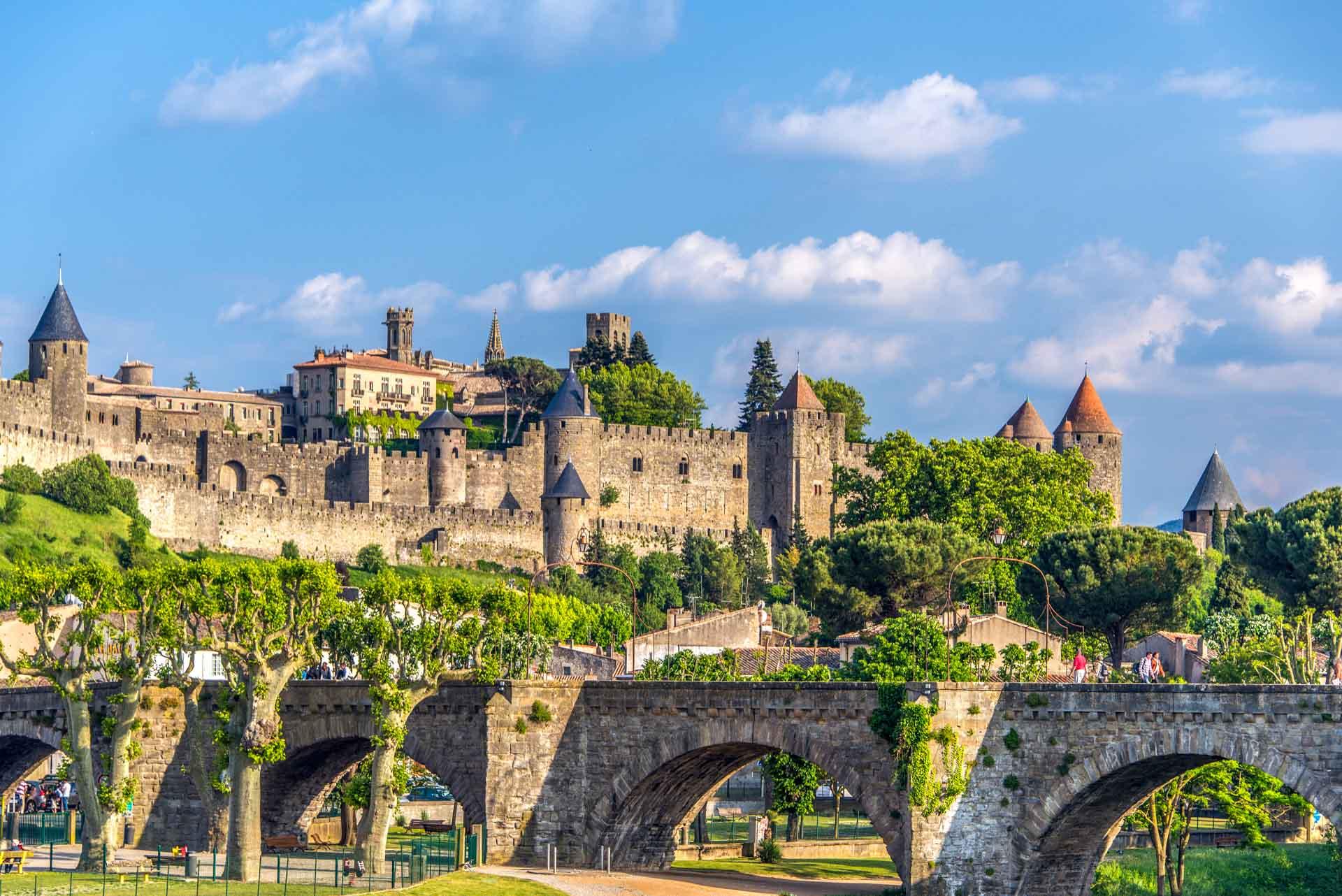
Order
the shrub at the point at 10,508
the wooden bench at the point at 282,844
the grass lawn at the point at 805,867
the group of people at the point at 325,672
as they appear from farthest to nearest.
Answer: the shrub at the point at 10,508, the group of people at the point at 325,672, the wooden bench at the point at 282,844, the grass lawn at the point at 805,867

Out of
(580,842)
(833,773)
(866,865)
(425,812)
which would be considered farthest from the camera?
(425,812)

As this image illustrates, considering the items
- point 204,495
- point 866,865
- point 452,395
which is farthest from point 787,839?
point 452,395

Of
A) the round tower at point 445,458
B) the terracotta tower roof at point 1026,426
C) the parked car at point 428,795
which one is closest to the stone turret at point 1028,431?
the terracotta tower roof at point 1026,426

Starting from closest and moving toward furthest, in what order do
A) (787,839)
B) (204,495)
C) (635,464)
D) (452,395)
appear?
(787,839), (204,495), (635,464), (452,395)

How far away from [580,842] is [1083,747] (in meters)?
11.8

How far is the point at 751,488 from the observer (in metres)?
124

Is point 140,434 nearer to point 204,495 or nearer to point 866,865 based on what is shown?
point 204,495

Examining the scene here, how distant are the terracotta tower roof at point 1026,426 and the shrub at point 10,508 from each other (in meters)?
54.4

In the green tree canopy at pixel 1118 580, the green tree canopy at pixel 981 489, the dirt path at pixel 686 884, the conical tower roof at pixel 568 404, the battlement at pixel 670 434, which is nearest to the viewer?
the dirt path at pixel 686 884

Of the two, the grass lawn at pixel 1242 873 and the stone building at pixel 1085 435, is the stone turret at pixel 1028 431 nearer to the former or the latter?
the stone building at pixel 1085 435

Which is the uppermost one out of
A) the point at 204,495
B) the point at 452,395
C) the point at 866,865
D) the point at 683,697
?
the point at 452,395

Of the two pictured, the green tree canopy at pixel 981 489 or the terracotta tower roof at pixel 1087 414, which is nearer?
the green tree canopy at pixel 981 489

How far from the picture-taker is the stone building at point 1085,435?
12669 cm

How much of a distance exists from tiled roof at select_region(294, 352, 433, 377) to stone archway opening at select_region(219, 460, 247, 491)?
32.9m
